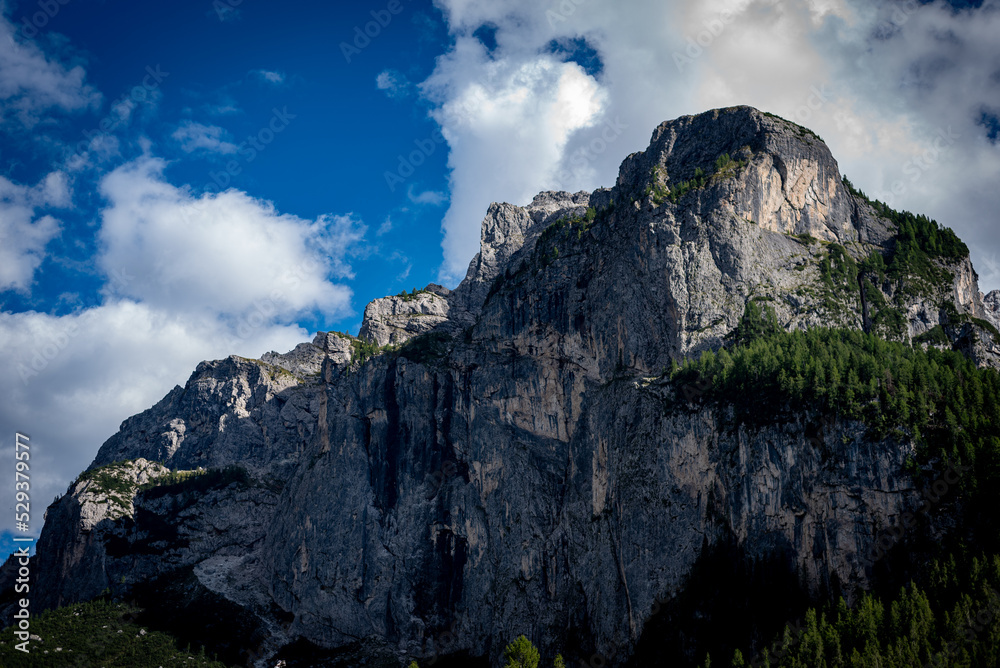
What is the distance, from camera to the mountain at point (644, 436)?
12681 centimetres

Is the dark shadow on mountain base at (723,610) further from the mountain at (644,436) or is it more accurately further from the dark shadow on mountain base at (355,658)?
the dark shadow on mountain base at (355,658)

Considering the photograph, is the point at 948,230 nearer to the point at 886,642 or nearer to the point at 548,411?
the point at 548,411

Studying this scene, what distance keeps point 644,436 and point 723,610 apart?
105 ft

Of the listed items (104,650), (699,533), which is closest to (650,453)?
(699,533)

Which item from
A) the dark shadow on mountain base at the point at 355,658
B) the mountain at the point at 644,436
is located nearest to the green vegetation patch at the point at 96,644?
the mountain at the point at 644,436

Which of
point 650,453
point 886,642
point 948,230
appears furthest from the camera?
point 948,230

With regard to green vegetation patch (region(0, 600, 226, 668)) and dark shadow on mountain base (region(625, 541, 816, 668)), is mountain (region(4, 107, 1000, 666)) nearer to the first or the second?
dark shadow on mountain base (region(625, 541, 816, 668))

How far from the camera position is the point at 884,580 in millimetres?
115938

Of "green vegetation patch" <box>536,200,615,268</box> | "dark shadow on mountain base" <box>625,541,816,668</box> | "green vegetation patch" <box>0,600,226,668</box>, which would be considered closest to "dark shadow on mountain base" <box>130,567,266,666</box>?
"green vegetation patch" <box>0,600,226,668</box>

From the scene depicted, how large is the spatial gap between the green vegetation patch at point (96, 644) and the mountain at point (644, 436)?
7659 millimetres

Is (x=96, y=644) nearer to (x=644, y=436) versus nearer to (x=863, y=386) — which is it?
(x=644, y=436)

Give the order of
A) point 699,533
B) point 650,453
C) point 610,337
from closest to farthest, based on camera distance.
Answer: point 699,533 → point 650,453 → point 610,337

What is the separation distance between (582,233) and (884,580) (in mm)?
94606

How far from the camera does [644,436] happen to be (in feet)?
481
